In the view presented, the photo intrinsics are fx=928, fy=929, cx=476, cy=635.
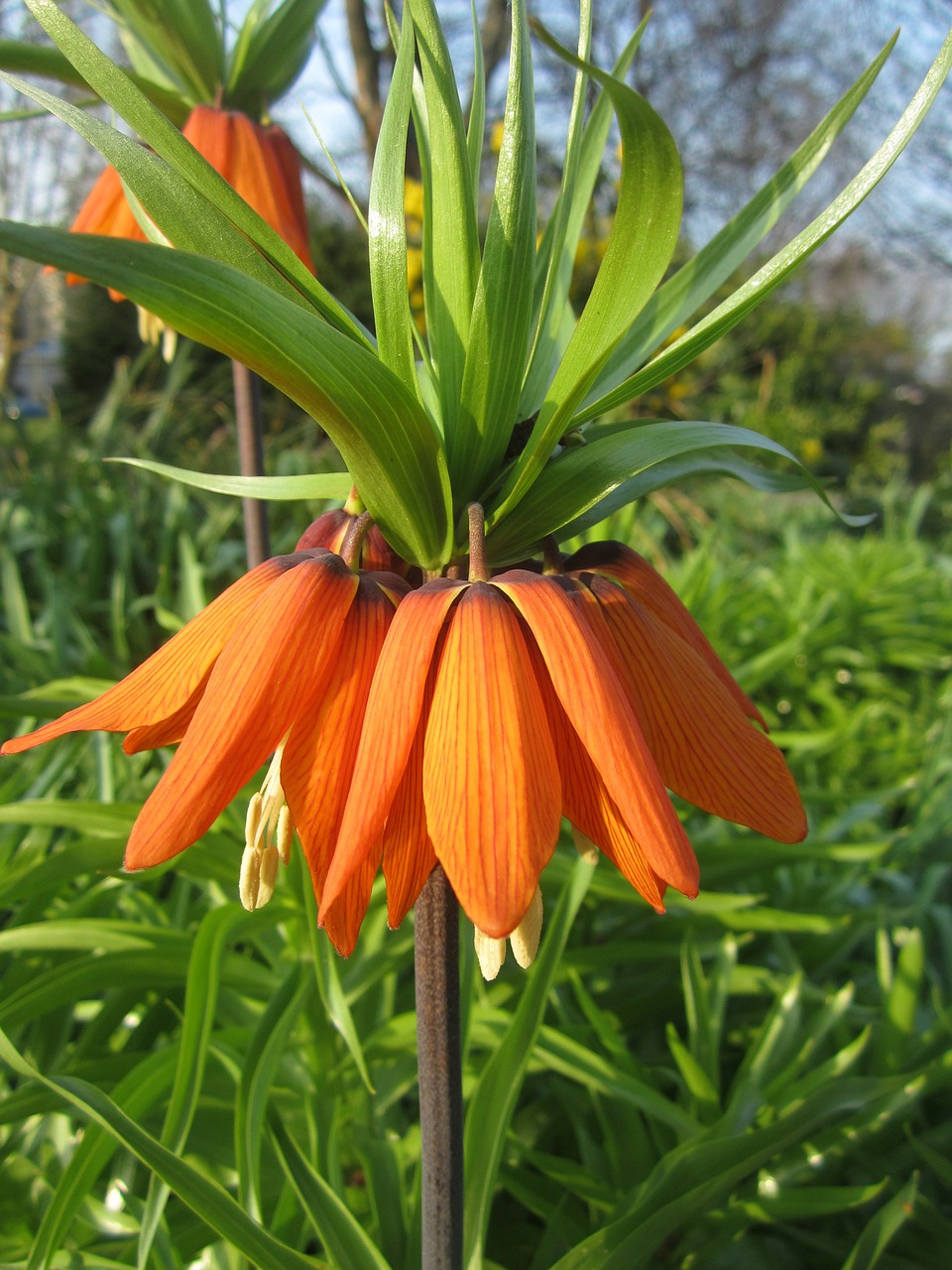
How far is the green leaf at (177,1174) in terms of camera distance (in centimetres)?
54

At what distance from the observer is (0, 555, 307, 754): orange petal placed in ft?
1.52

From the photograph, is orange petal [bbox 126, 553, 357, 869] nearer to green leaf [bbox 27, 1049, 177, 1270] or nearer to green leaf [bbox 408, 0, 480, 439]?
green leaf [bbox 408, 0, 480, 439]

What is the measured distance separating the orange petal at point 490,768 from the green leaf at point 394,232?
0.43 ft

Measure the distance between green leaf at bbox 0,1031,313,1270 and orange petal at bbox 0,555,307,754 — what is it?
0.22 m

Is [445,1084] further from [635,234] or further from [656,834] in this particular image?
[635,234]

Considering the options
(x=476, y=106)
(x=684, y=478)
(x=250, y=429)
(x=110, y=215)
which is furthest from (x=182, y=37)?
(x=684, y=478)

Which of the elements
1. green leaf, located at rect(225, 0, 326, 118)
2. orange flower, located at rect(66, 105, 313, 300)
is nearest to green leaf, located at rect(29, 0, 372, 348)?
orange flower, located at rect(66, 105, 313, 300)

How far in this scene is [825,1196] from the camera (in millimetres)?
868

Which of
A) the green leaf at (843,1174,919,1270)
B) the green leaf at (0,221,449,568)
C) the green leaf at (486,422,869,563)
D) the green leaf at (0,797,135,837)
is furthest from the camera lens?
the green leaf at (0,797,135,837)

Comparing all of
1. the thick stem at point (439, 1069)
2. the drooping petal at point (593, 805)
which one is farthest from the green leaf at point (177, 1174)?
the drooping petal at point (593, 805)

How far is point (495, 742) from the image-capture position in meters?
0.40

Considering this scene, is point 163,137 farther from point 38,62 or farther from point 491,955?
point 38,62

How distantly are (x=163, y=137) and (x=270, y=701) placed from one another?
0.27 m

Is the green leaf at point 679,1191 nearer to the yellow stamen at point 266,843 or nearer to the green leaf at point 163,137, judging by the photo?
the yellow stamen at point 266,843
